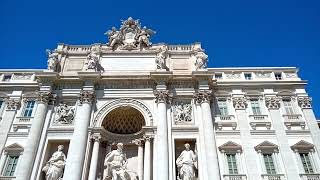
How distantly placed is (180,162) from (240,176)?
4144 millimetres

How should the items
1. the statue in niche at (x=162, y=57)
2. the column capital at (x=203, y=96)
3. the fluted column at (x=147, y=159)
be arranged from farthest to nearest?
the statue in niche at (x=162, y=57) → the column capital at (x=203, y=96) → the fluted column at (x=147, y=159)

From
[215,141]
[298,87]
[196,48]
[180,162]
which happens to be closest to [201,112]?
[215,141]

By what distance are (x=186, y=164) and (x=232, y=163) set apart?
3.42 m

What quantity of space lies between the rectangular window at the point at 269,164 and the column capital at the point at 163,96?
8201mm

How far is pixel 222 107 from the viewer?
29.4 m

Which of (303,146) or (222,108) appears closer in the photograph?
(303,146)

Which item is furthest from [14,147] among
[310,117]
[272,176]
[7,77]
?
[310,117]

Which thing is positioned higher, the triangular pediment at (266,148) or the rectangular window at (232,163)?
the triangular pediment at (266,148)

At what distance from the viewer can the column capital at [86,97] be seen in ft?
92.9

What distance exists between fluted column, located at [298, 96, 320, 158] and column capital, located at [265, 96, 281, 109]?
168 centimetres

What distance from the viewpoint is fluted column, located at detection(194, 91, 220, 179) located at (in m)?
24.4

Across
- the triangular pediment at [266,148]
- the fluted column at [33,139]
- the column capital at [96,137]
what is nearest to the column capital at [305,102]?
the triangular pediment at [266,148]

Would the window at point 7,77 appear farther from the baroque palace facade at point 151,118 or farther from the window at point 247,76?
the window at point 247,76

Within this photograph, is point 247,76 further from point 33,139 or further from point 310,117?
point 33,139
